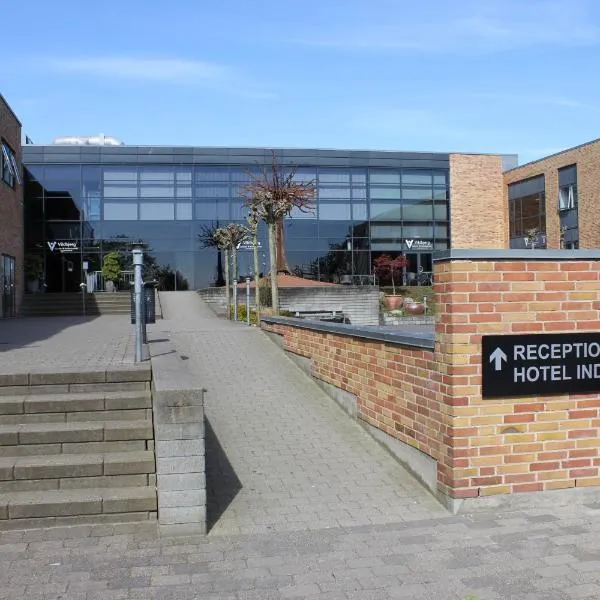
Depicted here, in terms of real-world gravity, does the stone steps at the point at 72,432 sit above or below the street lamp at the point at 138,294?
below

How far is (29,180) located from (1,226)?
15.7m

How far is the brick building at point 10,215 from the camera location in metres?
22.0

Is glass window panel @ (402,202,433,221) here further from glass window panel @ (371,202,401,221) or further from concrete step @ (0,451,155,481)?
concrete step @ (0,451,155,481)

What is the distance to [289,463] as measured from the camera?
6.09 m

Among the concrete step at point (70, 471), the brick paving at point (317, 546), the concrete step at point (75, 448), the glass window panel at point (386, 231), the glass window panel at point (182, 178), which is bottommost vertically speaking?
the brick paving at point (317, 546)

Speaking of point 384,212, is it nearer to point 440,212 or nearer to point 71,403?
point 440,212

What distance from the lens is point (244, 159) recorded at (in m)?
38.0

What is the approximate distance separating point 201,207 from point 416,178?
1319 cm

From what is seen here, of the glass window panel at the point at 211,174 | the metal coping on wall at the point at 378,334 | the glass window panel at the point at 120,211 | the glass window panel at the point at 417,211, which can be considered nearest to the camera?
the metal coping on wall at the point at 378,334

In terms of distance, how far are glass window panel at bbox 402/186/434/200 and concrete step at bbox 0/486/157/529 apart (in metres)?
36.6

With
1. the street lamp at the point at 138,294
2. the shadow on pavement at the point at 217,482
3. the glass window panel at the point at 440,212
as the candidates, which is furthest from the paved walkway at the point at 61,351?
the glass window panel at the point at 440,212

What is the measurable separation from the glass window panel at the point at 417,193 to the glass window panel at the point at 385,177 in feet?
2.51

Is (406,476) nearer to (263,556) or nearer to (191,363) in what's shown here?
(263,556)

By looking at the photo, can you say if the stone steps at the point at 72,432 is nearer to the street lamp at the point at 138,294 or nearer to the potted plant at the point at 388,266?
the street lamp at the point at 138,294
